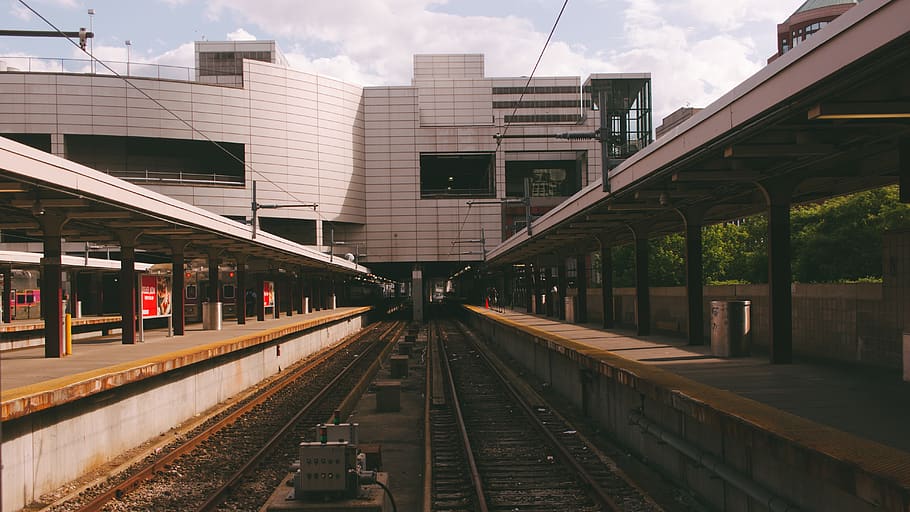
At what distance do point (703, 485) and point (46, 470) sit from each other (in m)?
8.91

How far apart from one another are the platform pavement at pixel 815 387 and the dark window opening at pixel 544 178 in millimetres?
75891

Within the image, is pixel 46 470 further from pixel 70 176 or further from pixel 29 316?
pixel 29 316

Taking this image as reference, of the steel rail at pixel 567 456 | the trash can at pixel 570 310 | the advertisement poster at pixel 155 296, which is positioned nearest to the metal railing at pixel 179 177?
the advertisement poster at pixel 155 296

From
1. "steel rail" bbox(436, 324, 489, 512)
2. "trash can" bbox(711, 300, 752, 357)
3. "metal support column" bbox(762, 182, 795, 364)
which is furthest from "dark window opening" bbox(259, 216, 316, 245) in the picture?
"metal support column" bbox(762, 182, 795, 364)

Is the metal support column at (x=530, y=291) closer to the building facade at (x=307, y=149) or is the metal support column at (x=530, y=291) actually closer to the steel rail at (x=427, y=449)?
the building facade at (x=307, y=149)

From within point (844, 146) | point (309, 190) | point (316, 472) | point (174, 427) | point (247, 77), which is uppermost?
point (247, 77)

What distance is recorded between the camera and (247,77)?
247ft

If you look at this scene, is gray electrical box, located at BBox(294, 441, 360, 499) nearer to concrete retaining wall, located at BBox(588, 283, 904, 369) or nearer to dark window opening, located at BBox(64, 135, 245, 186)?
concrete retaining wall, located at BBox(588, 283, 904, 369)

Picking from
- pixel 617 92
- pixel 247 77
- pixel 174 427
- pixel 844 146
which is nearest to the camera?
pixel 844 146

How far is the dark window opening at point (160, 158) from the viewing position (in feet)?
236

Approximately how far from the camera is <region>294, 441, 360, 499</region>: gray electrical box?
741 cm

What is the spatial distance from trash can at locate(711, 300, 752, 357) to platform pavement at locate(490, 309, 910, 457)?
239 millimetres

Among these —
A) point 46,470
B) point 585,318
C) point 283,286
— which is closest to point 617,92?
point 283,286

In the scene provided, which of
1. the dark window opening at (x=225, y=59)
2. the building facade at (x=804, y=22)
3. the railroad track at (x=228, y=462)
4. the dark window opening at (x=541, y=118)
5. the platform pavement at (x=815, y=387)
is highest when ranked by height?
the building facade at (x=804, y=22)
